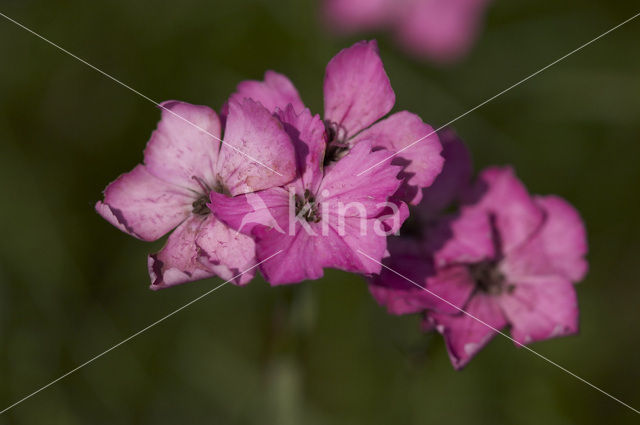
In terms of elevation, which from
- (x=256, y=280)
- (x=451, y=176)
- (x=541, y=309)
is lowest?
(x=256, y=280)

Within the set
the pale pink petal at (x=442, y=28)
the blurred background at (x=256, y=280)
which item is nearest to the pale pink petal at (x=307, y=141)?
the blurred background at (x=256, y=280)

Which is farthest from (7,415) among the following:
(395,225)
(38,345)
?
(395,225)

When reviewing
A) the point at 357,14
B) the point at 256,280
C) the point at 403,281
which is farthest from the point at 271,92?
the point at 357,14

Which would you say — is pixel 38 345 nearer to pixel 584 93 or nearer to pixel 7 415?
pixel 7 415

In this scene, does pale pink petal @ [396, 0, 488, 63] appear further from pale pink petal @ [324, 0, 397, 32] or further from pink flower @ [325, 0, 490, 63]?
pale pink petal @ [324, 0, 397, 32]

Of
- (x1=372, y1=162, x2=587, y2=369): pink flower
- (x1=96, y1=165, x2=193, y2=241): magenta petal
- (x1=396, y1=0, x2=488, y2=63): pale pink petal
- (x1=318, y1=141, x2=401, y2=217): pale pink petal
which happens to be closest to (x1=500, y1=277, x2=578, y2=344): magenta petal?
(x1=372, y1=162, x2=587, y2=369): pink flower

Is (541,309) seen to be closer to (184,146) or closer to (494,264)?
(494,264)

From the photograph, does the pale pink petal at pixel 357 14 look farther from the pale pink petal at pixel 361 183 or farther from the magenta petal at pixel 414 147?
the pale pink petal at pixel 361 183
